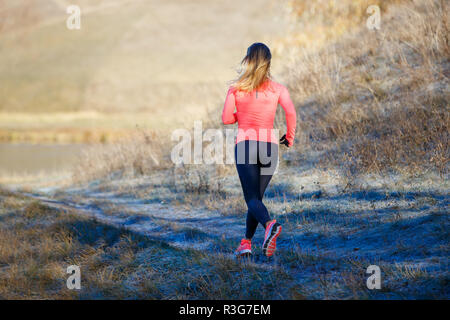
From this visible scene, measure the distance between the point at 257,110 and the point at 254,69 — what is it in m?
0.40

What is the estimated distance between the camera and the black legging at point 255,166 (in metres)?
5.50

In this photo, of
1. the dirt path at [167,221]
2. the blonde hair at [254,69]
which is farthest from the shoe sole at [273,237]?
the dirt path at [167,221]

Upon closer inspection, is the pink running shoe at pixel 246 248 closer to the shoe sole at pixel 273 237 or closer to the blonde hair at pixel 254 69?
the shoe sole at pixel 273 237

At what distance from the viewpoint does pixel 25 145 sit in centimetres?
4766

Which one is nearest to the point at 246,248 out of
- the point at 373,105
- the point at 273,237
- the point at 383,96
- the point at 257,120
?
the point at 273,237

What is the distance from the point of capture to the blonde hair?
5355mm

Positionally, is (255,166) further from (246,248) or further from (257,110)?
(246,248)

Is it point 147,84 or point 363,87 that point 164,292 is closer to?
point 363,87

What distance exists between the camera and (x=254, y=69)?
536 cm

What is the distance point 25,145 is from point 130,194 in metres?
37.9

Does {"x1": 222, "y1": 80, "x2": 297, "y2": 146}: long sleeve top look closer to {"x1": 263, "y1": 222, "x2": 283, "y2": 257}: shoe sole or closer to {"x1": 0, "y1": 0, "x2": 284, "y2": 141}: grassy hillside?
{"x1": 263, "y1": 222, "x2": 283, "y2": 257}: shoe sole

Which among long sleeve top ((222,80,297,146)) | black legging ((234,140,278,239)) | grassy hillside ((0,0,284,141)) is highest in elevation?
grassy hillside ((0,0,284,141))

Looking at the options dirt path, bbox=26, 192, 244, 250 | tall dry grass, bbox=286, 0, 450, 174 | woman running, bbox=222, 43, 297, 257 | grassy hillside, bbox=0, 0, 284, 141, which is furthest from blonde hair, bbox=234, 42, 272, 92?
grassy hillside, bbox=0, 0, 284, 141

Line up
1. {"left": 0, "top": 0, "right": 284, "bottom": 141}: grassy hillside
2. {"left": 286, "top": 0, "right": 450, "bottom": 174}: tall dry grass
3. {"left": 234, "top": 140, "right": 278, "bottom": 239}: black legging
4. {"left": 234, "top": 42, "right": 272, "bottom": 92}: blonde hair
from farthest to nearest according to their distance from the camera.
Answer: {"left": 0, "top": 0, "right": 284, "bottom": 141}: grassy hillside → {"left": 286, "top": 0, "right": 450, "bottom": 174}: tall dry grass → {"left": 234, "top": 140, "right": 278, "bottom": 239}: black legging → {"left": 234, "top": 42, "right": 272, "bottom": 92}: blonde hair
